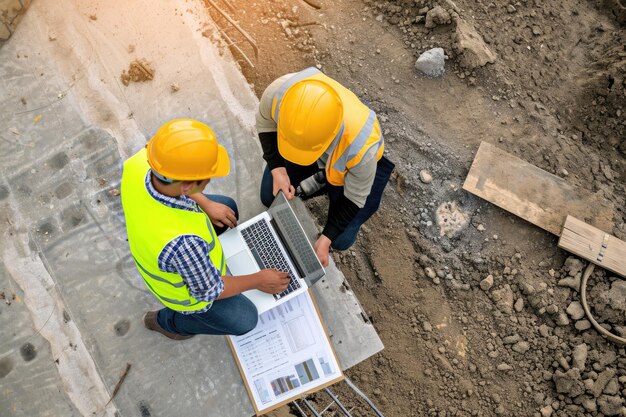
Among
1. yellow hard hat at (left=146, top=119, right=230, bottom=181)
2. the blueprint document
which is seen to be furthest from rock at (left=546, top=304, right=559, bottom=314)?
yellow hard hat at (left=146, top=119, right=230, bottom=181)

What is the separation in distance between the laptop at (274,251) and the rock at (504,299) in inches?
68.5

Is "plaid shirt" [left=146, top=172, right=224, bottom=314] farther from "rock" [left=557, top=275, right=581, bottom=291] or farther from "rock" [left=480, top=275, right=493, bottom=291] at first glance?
"rock" [left=557, top=275, right=581, bottom=291]

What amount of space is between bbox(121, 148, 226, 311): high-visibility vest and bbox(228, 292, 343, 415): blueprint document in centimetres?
85

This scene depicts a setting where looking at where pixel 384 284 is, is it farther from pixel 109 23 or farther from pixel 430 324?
pixel 109 23

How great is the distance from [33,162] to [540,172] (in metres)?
4.44

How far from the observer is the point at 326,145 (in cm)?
280

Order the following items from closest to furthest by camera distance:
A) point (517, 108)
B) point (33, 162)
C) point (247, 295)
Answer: point (247, 295) < point (33, 162) < point (517, 108)

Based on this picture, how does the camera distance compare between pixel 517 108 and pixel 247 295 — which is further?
pixel 517 108

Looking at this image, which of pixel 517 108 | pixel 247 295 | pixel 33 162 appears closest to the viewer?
pixel 247 295

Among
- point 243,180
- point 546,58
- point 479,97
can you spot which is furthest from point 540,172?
point 243,180

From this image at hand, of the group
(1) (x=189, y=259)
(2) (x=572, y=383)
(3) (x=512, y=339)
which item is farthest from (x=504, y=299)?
(1) (x=189, y=259)

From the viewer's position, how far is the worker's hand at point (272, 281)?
9.86 ft

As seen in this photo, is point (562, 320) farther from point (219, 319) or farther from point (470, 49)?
point (219, 319)

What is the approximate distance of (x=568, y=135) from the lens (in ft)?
14.9
